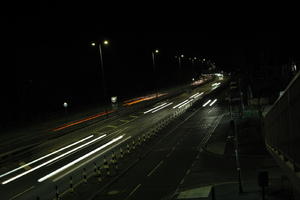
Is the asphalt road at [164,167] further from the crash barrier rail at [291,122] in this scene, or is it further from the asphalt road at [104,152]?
the crash barrier rail at [291,122]

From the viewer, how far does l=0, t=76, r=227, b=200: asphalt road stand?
22969mm

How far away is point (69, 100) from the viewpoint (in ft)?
242

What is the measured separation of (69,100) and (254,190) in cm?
5928

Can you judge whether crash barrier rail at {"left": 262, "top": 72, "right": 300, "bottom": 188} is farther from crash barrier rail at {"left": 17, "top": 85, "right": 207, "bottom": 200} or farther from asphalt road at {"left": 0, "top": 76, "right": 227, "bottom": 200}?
asphalt road at {"left": 0, "top": 76, "right": 227, "bottom": 200}

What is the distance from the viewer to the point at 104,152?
32.2 metres

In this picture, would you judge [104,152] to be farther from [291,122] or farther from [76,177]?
[291,122]

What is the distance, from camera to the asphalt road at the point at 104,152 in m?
23.0

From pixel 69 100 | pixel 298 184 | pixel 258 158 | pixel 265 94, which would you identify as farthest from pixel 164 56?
pixel 298 184

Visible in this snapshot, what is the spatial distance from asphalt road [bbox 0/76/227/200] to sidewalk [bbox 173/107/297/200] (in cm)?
124

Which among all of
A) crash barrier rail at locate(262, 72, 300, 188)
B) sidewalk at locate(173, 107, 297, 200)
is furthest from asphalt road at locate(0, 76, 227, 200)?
crash barrier rail at locate(262, 72, 300, 188)

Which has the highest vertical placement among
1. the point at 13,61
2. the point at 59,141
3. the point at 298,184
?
the point at 13,61

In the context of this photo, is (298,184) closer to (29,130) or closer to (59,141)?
(59,141)

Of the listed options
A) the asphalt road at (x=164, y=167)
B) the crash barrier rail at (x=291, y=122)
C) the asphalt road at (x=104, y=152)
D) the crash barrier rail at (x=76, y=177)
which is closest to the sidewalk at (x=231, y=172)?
the asphalt road at (x=164, y=167)

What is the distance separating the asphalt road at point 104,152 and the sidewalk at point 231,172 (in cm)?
124
